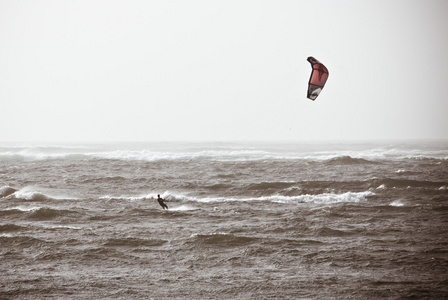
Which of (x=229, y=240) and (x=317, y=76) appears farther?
(x=317, y=76)

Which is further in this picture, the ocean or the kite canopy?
the kite canopy

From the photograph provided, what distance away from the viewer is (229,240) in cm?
1288

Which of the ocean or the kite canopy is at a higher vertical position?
the kite canopy

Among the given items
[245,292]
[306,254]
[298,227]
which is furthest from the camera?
[298,227]

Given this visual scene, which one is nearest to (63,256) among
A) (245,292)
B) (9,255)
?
(9,255)

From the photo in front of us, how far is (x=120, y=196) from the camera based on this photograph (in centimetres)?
2103

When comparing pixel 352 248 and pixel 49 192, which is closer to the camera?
pixel 352 248

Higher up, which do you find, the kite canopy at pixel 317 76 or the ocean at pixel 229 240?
the kite canopy at pixel 317 76

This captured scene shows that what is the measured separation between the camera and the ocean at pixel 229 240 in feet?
30.7

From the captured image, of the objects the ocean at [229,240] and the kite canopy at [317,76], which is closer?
the ocean at [229,240]

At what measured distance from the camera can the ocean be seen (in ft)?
30.7

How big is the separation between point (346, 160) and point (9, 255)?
28.0 m

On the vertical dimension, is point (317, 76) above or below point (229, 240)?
above

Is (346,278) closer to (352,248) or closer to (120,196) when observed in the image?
(352,248)
